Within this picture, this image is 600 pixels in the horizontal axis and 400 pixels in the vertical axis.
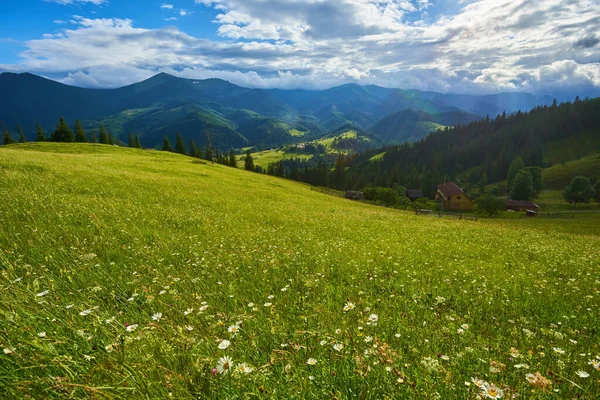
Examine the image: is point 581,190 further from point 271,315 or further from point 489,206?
point 271,315

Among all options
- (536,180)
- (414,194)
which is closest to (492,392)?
(414,194)

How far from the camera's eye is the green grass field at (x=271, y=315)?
8.52 feet

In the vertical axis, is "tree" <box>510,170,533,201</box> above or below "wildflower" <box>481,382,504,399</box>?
below

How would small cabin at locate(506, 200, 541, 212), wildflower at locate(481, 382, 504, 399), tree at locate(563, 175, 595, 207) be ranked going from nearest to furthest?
wildflower at locate(481, 382, 504, 399) < tree at locate(563, 175, 595, 207) < small cabin at locate(506, 200, 541, 212)

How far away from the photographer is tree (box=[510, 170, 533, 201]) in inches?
5148

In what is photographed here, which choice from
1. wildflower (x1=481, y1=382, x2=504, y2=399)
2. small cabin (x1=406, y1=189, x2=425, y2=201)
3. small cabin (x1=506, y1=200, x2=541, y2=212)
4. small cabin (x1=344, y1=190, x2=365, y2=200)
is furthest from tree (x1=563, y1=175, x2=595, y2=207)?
wildflower (x1=481, y1=382, x2=504, y2=399)

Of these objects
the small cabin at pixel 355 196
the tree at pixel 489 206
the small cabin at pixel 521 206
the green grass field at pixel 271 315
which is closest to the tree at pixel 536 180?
the small cabin at pixel 521 206

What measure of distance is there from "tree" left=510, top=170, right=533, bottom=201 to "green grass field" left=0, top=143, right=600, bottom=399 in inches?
5995

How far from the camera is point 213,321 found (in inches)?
161

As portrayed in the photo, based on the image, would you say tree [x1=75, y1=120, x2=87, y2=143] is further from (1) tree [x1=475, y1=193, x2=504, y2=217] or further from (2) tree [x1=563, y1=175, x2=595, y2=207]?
(2) tree [x1=563, y1=175, x2=595, y2=207]

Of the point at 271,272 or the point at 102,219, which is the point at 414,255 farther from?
the point at 102,219

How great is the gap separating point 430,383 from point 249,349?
2005 mm

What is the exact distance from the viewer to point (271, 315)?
4.53 m

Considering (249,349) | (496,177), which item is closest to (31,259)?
(249,349)
